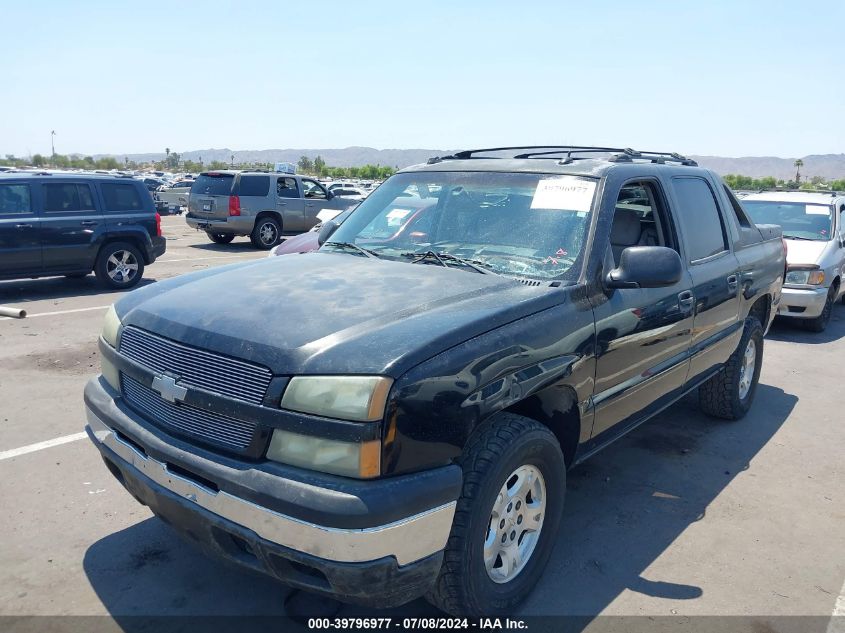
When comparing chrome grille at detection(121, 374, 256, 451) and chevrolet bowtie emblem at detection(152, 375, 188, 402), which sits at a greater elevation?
chevrolet bowtie emblem at detection(152, 375, 188, 402)

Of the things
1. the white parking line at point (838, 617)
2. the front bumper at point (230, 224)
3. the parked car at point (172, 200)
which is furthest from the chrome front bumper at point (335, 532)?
the parked car at point (172, 200)

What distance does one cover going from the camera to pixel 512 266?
3.49 metres

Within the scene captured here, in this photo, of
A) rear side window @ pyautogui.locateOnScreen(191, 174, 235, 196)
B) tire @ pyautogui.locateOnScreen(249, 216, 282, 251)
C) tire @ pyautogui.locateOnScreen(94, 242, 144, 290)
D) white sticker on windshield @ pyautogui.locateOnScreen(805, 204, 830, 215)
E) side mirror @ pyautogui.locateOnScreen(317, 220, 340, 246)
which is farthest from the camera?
tire @ pyautogui.locateOnScreen(249, 216, 282, 251)

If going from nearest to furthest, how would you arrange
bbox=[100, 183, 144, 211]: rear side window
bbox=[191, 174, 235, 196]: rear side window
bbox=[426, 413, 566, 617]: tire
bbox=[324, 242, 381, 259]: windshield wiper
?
bbox=[426, 413, 566, 617]: tire
bbox=[324, 242, 381, 259]: windshield wiper
bbox=[100, 183, 144, 211]: rear side window
bbox=[191, 174, 235, 196]: rear side window

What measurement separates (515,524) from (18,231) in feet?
31.1

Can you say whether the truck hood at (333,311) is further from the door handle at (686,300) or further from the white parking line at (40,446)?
the white parking line at (40,446)

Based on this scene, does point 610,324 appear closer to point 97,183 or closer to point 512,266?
point 512,266

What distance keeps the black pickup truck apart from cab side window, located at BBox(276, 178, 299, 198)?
563 inches

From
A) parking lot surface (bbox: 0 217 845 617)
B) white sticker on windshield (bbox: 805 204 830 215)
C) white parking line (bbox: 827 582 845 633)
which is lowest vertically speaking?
white parking line (bbox: 827 582 845 633)

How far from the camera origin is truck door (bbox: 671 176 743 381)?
4395mm

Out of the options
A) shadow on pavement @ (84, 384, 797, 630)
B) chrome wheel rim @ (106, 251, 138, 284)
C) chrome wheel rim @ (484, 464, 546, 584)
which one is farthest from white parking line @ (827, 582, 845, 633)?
chrome wheel rim @ (106, 251, 138, 284)

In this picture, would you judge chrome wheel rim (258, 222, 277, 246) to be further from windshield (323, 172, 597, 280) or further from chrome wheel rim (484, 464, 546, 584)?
chrome wheel rim (484, 464, 546, 584)

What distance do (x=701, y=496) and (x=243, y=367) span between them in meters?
3.12

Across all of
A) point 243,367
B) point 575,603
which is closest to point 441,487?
point 243,367
